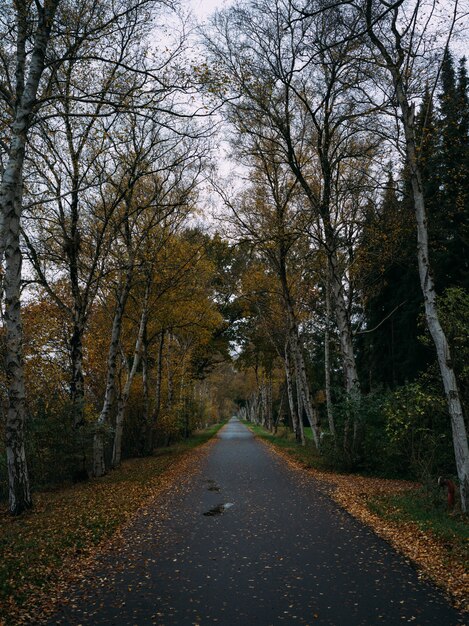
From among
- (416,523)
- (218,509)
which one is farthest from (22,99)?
(416,523)

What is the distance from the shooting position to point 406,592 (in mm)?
4809

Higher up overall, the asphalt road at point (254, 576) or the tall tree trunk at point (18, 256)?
the tall tree trunk at point (18, 256)

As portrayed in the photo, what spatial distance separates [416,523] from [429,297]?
3924mm

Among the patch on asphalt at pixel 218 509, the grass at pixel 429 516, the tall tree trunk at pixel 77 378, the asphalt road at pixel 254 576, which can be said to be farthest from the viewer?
the tall tree trunk at pixel 77 378

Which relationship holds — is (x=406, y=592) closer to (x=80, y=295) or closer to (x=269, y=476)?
(x=269, y=476)

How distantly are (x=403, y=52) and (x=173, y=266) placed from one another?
36.8 ft

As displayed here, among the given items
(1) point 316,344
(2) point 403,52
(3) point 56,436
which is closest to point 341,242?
(2) point 403,52

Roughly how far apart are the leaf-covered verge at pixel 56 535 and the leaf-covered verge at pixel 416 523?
13.6 feet

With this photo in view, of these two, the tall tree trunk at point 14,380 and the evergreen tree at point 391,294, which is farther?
the evergreen tree at point 391,294

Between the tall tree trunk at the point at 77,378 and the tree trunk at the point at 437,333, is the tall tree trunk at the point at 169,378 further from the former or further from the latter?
the tree trunk at the point at 437,333

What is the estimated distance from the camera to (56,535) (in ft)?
23.1

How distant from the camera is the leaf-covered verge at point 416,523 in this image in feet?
17.5

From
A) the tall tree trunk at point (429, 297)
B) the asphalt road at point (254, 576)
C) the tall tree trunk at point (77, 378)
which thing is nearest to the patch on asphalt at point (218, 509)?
the asphalt road at point (254, 576)

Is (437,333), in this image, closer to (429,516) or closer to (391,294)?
(429,516)
